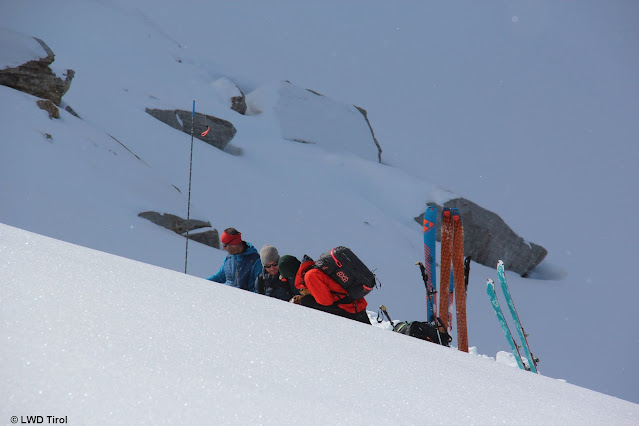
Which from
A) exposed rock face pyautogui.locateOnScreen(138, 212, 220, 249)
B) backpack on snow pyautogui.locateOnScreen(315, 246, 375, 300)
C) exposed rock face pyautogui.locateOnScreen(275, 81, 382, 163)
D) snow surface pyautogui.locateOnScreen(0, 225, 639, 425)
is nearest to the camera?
snow surface pyautogui.locateOnScreen(0, 225, 639, 425)

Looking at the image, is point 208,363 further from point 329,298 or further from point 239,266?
point 239,266

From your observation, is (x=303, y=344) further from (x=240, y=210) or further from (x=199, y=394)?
(x=240, y=210)

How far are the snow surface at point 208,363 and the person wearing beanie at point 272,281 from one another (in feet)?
8.17

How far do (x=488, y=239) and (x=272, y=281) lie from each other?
56.6 ft

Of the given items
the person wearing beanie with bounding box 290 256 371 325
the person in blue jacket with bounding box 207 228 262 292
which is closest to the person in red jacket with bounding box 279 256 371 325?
the person wearing beanie with bounding box 290 256 371 325

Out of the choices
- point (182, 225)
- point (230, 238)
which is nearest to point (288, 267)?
point (230, 238)

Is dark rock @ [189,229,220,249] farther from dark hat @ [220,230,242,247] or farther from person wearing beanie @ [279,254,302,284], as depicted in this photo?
person wearing beanie @ [279,254,302,284]

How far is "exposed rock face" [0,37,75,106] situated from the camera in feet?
39.7

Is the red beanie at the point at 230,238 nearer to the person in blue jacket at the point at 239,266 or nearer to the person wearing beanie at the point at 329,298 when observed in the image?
the person in blue jacket at the point at 239,266

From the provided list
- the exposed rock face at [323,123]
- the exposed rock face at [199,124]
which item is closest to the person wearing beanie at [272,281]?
the exposed rock face at [199,124]

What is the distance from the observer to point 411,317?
14148mm

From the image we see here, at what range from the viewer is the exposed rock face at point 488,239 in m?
20.5

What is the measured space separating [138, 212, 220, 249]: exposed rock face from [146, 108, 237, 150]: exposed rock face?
865 cm

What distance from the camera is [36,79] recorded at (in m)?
12.5
